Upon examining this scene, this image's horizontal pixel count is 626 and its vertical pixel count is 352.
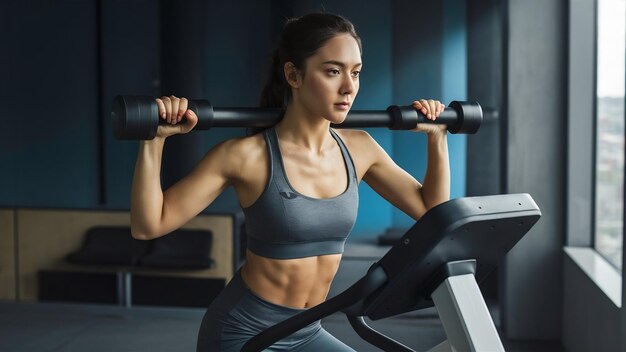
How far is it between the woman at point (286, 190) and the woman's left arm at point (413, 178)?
0.12 metres

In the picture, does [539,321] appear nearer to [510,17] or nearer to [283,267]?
[510,17]

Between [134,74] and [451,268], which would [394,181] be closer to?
[451,268]

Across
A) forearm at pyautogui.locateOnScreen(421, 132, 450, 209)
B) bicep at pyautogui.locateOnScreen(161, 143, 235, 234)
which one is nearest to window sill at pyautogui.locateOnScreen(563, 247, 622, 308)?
forearm at pyautogui.locateOnScreen(421, 132, 450, 209)

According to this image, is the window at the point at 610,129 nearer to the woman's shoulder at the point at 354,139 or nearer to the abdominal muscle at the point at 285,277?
the woman's shoulder at the point at 354,139

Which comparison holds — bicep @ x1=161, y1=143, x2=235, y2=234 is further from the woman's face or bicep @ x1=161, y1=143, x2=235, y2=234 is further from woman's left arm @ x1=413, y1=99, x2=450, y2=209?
woman's left arm @ x1=413, y1=99, x2=450, y2=209

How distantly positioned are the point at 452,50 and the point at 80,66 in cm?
260

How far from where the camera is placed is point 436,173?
186 centimetres

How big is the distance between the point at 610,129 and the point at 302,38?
7.18 feet

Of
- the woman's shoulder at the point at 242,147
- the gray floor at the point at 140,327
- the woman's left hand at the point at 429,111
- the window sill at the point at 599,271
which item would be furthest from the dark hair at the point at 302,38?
the gray floor at the point at 140,327

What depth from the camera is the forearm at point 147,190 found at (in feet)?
5.04

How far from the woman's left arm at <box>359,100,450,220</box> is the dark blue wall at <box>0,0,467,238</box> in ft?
8.24

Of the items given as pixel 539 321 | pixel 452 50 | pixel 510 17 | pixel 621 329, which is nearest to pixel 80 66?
pixel 452 50

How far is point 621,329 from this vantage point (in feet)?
8.60

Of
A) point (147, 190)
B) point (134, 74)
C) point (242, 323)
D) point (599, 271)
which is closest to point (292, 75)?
point (147, 190)
